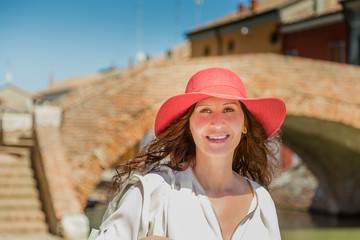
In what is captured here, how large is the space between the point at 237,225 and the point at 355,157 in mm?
12611

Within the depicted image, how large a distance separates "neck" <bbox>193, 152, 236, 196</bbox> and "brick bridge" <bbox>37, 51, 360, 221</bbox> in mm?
5197

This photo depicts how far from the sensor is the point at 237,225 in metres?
1.33

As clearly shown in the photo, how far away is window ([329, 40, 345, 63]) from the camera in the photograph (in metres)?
14.7

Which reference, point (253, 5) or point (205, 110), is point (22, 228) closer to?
point (205, 110)

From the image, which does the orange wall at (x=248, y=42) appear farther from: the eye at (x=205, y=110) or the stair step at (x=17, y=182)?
the eye at (x=205, y=110)

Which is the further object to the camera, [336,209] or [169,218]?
[336,209]

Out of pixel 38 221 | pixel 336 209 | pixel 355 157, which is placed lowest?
pixel 336 209

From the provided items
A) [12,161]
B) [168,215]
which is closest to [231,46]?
[12,161]

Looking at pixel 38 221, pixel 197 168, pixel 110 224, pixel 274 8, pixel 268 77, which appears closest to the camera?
pixel 110 224

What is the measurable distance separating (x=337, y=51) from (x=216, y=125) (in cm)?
1449

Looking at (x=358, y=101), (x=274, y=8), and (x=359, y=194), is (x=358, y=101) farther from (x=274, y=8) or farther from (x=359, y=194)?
(x=274, y=8)

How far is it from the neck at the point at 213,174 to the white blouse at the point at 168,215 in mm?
75

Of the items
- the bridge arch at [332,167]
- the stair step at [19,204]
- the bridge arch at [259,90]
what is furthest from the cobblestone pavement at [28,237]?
the bridge arch at [332,167]

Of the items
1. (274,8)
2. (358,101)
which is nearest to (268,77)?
(358,101)
